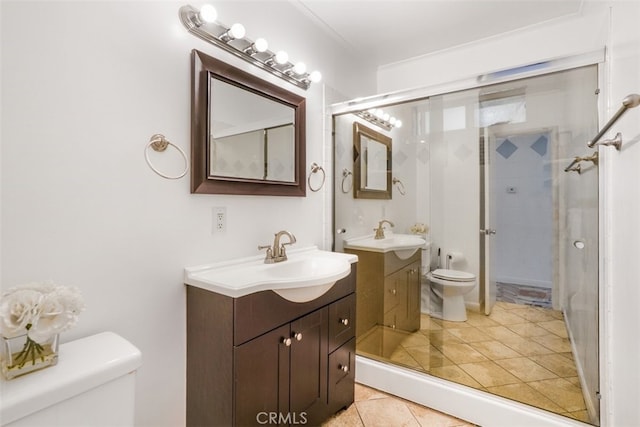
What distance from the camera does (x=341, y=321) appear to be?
1.67 metres

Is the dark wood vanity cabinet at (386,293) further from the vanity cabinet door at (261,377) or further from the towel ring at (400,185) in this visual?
the vanity cabinet door at (261,377)

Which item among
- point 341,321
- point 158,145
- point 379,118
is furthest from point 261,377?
point 379,118

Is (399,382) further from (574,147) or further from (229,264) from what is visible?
(574,147)

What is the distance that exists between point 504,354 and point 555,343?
27 cm

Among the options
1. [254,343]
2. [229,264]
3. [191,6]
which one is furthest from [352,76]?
[254,343]

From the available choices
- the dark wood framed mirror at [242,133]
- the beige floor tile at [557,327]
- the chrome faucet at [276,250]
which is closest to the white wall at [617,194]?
the beige floor tile at [557,327]

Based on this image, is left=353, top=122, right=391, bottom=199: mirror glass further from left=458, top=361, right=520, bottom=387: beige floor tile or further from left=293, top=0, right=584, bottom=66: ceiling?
left=458, top=361, right=520, bottom=387: beige floor tile

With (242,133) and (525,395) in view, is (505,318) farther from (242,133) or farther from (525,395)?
(242,133)

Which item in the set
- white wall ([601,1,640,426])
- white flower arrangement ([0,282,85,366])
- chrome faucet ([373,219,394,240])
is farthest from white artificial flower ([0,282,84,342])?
chrome faucet ([373,219,394,240])

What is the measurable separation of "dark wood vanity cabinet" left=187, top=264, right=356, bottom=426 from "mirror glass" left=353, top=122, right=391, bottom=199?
0.93m

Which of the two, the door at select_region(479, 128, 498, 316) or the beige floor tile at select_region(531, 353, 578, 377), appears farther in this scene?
the door at select_region(479, 128, 498, 316)

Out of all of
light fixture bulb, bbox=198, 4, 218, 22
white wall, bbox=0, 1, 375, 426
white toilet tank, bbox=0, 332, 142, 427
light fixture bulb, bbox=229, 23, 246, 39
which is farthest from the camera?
light fixture bulb, bbox=229, 23, 246, 39

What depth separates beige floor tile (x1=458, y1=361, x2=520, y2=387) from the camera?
1720mm

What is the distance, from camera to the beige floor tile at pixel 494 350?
70.1 inches
